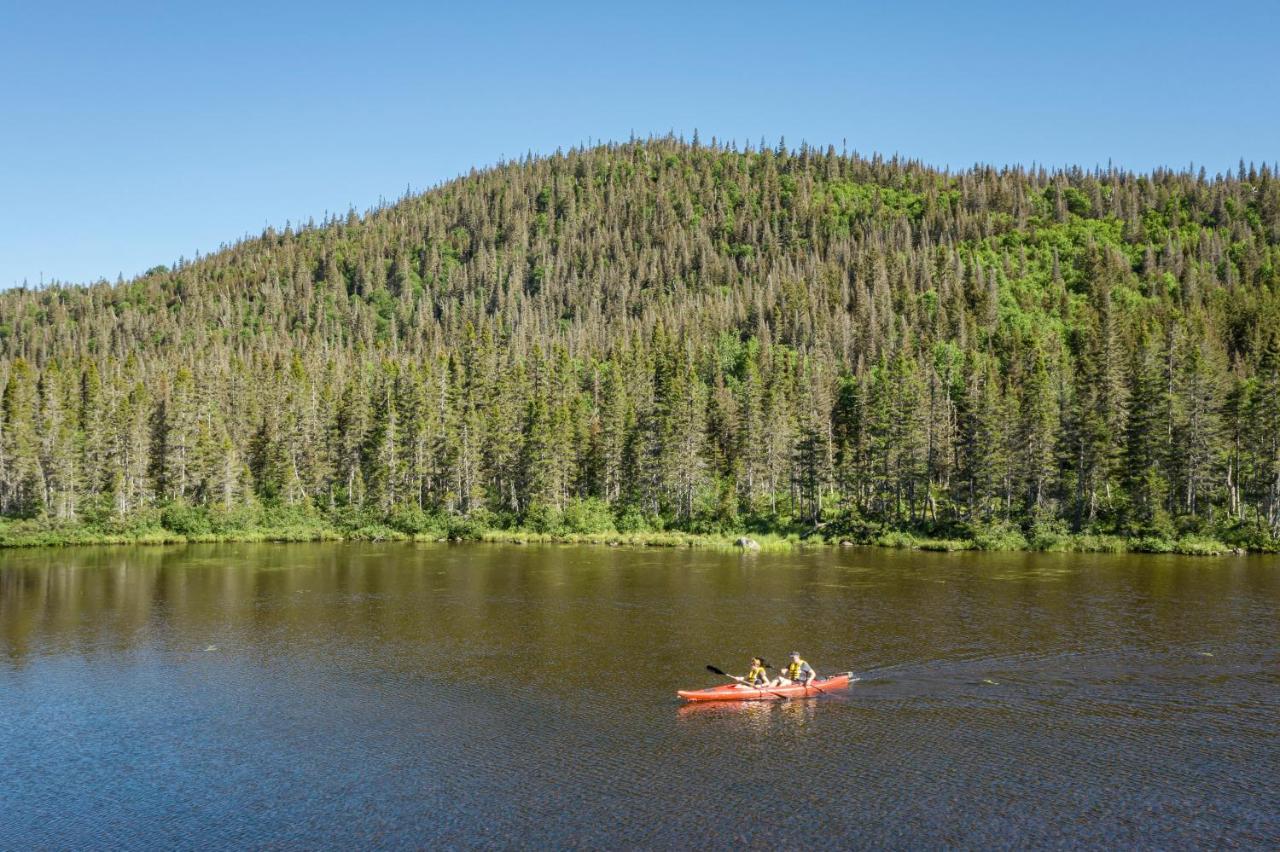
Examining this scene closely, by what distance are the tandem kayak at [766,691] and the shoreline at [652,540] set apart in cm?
5279

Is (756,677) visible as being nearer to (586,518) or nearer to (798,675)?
(798,675)

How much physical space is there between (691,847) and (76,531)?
98.1m

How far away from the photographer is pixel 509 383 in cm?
13375

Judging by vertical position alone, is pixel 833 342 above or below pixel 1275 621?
above

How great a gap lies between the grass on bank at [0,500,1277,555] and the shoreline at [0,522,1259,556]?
11 centimetres

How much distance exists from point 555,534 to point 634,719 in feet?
237

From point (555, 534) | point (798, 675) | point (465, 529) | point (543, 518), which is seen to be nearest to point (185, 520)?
point (465, 529)

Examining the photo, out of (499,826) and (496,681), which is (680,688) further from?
(499,826)

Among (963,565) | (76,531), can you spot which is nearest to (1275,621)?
(963,565)

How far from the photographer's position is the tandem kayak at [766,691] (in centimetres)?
3809

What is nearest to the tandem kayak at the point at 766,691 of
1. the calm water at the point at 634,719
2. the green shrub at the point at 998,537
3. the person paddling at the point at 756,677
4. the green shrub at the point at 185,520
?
the person paddling at the point at 756,677

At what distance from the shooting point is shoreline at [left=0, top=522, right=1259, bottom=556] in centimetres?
8706

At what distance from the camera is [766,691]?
1543 inches

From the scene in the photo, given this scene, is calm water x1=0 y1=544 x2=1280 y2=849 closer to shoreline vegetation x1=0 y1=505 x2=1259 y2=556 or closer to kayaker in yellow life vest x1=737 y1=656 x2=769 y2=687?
kayaker in yellow life vest x1=737 y1=656 x2=769 y2=687
